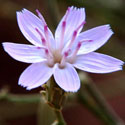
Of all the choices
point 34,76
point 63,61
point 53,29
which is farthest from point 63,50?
point 53,29

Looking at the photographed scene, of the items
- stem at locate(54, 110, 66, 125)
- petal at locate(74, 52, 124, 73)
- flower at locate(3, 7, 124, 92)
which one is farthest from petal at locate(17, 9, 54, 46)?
stem at locate(54, 110, 66, 125)

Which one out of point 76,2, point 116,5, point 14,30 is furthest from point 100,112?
point 14,30

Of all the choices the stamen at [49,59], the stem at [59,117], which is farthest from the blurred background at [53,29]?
the stamen at [49,59]

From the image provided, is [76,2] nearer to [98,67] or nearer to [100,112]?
[100,112]

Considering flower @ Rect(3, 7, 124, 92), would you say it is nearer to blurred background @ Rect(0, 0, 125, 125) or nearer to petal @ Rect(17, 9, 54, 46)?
petal @ Rect(17, 9, 54, 46)

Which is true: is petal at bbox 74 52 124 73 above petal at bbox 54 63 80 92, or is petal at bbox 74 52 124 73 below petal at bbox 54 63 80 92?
above
